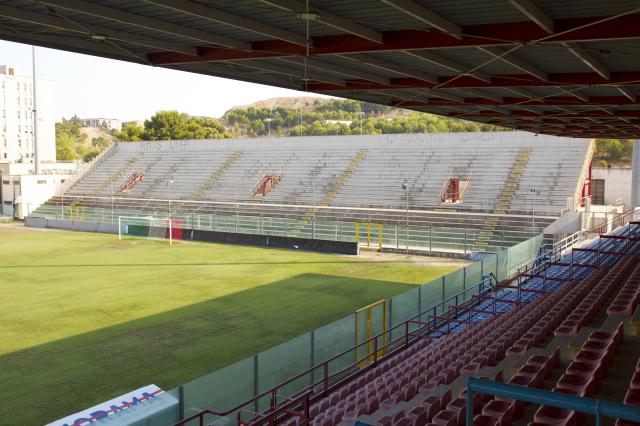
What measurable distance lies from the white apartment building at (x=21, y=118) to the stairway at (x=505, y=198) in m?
92.7

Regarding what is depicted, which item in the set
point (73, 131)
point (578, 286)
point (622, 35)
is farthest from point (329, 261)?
point (73, 131)

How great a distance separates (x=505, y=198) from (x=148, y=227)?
75.2 ft

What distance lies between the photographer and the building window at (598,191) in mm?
56875

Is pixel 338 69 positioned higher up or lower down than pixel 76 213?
higher up

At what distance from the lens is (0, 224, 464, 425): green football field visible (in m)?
14.5

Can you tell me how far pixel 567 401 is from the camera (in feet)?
13.2

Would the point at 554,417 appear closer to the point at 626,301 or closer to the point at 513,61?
the point at 513,61

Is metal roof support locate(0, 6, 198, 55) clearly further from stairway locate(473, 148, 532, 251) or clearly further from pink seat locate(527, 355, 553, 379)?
stairway locate(473, 148, 532, 251)

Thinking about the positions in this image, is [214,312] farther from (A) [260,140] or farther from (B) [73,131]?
(B) [73,131]

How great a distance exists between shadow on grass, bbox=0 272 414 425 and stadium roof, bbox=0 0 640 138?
273 inches

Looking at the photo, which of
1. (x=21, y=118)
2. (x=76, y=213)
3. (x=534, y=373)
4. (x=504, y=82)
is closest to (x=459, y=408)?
(x=534, y=373)

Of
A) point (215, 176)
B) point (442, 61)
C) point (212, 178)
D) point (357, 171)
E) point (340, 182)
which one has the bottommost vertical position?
point (340, 182)

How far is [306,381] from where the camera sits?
1266 cm

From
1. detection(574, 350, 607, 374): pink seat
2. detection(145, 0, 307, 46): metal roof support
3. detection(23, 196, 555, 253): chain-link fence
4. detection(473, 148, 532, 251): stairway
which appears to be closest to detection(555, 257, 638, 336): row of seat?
detection(574, 350, 607, 374): pink seat
